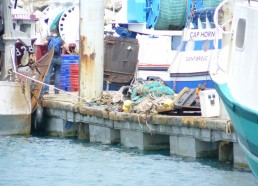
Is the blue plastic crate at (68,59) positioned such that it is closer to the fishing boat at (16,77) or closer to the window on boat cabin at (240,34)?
the fishing boat at (16,77)

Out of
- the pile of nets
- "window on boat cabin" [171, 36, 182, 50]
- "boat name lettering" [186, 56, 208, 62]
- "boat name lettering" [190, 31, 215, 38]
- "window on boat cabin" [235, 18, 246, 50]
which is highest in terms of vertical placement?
"window on boat cabin" [235, 18, 246, 50]

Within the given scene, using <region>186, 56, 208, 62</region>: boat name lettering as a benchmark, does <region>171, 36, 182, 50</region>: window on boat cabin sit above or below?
above

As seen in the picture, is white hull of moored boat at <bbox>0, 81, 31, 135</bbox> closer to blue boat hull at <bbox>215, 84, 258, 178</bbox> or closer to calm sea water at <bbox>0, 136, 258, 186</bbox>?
calm sea water at <bbox>0, 136, 258, 186</bbox>

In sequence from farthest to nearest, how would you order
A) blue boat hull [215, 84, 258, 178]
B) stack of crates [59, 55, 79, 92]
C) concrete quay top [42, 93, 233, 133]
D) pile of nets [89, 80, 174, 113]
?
stack of crates [59, 55, 79, 92] → pile of nets [89, 80, 174, 113] → concrete quay top [42, 93, 233, 133] → blue boat hull [215, 84, 258, 178]

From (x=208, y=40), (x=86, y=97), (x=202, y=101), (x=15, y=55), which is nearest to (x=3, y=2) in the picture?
(x=15, y=55)

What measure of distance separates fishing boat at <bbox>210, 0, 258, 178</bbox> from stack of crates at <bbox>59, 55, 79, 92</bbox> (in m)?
11.2

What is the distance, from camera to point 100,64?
974 inches

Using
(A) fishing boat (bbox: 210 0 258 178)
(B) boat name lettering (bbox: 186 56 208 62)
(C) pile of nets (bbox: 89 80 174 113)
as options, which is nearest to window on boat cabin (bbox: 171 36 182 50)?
(B) boat name lettering (bbox: 186 56 208 62)

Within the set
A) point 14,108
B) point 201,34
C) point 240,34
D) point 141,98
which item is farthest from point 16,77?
point 240,34

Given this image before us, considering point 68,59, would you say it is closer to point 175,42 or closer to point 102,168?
point 175,42

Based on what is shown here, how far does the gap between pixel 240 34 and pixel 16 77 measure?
33.1ft

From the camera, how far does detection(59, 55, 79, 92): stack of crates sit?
2762cm

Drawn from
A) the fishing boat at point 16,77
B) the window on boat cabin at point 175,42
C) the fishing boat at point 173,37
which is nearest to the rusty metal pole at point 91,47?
the fishing boat at point 16,77

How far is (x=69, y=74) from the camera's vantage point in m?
27.7
